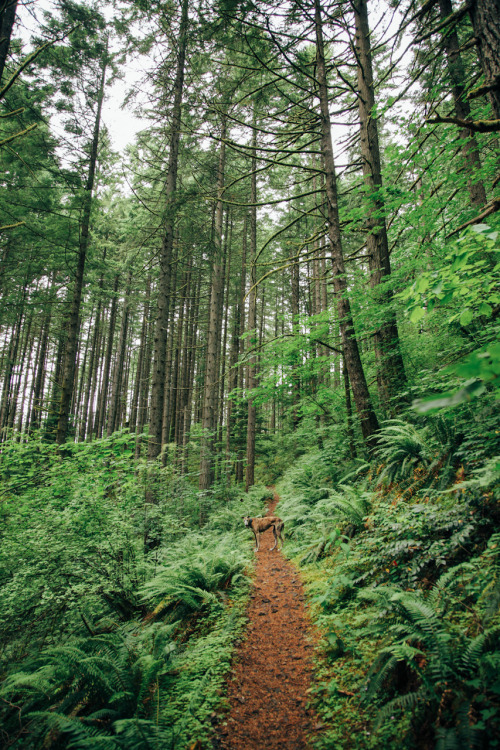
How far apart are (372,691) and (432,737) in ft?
1.66

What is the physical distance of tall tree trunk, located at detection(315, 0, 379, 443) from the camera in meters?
6.52

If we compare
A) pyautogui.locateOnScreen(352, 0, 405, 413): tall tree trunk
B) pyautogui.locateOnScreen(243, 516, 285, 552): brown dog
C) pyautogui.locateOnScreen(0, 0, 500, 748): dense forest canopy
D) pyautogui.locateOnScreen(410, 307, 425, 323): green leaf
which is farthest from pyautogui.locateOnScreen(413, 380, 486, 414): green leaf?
pyautogui.locateOnScreen(243, 516, 285, 552): brown dog

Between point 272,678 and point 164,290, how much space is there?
9.14m

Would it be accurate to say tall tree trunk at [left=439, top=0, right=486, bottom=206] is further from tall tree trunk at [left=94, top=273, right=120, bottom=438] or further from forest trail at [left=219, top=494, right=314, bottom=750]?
tall tree trunk at [left=94, top=273, right=120, bottom=438]

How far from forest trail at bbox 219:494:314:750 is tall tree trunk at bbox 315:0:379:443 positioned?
348cm

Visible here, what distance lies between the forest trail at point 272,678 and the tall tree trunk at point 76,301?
28.8ft

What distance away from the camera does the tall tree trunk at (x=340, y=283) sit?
652cm

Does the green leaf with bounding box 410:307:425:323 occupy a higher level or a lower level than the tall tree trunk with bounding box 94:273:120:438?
lower

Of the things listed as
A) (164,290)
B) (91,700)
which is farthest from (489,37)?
(164,290)

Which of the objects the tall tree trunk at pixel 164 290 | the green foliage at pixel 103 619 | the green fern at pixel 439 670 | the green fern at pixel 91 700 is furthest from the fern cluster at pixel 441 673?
the tall tree trunk at pixel 164 290

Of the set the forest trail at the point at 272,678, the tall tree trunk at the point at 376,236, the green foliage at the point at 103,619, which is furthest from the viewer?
the tall tree trunk at the point at 376,236

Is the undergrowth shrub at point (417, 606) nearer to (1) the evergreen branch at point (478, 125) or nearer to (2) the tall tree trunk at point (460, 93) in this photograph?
Result: (1) the evergreen branch at point (478, 125)

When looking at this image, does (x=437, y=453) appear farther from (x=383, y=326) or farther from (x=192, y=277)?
(x=192, y=277)

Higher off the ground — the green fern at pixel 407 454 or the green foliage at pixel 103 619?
the green fern at pixel 407 454
